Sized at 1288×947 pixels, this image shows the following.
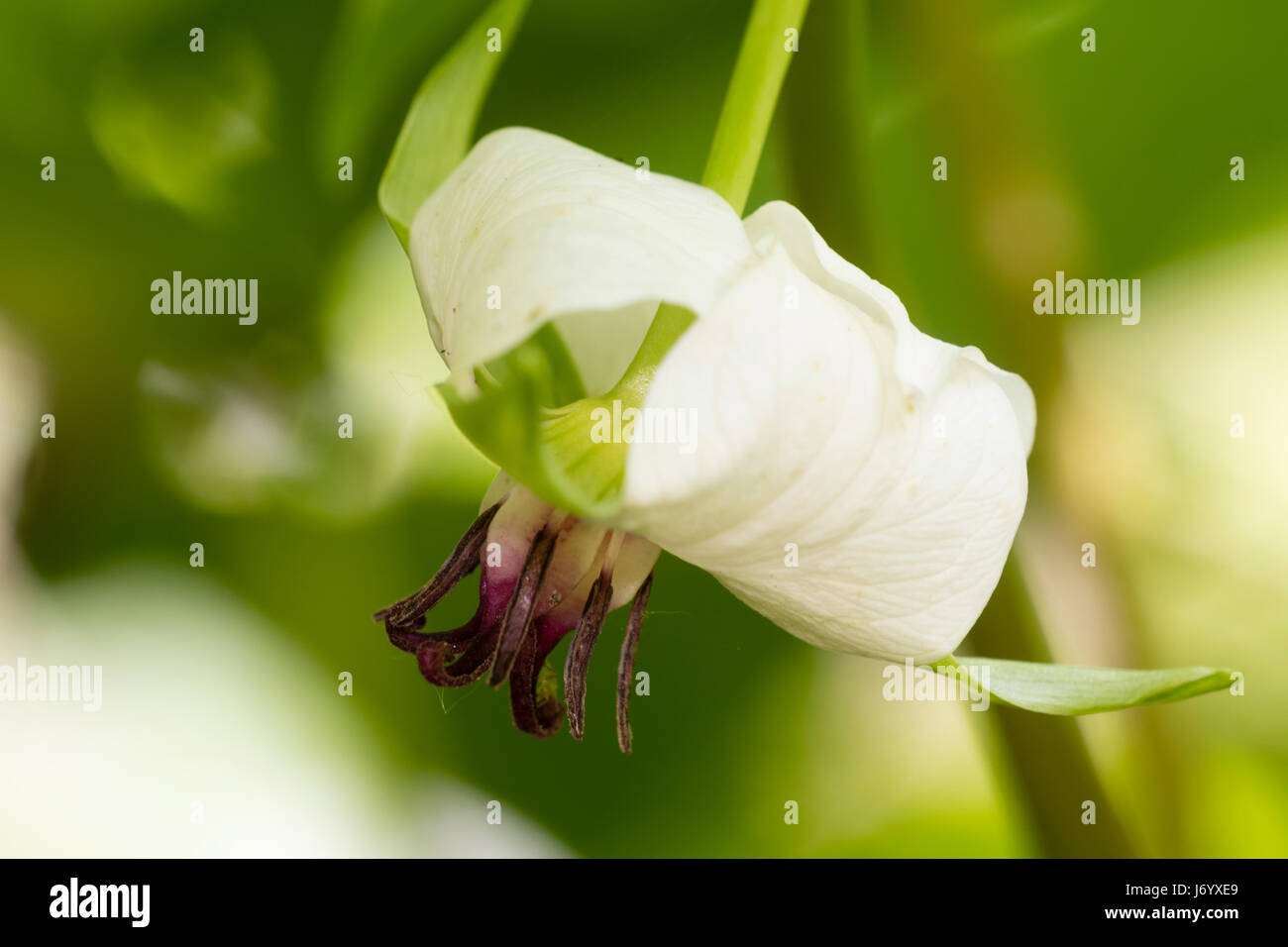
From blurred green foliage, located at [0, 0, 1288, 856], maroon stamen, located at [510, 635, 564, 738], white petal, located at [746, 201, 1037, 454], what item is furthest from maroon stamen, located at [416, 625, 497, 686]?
blurred green foliage, located at [0, 0, 1288, 856]

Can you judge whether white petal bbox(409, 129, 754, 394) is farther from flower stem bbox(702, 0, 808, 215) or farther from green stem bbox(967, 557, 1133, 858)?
green stem bbox(967, 557, 1133, 858)

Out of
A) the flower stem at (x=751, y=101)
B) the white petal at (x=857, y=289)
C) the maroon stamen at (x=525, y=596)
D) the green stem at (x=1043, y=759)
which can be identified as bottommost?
the green stem at (x=1043, y=759)

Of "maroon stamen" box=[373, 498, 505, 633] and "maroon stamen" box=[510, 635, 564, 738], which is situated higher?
"maroon stamen" box=[373, 498, 505, 633]

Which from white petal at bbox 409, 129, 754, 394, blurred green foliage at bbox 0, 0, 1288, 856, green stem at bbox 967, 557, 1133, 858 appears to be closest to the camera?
white petal at bbox 409, 129, 754, 394

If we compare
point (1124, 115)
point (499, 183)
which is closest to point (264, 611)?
point (499, 183)

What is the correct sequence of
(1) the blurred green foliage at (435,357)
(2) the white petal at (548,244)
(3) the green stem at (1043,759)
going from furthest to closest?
(1) the blurred green foliage at (435,357) → (3) the green stem at (1043,759) → (2) the white petal at (548,244)

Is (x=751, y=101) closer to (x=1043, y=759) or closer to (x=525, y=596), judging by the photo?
(x=525, y=596)

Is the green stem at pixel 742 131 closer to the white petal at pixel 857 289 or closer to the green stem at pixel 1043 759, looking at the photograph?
the white petal at pixel 857 289

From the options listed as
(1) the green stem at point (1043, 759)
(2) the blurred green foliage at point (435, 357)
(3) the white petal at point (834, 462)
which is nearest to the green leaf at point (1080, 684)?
(3) the white petal at point (834, 462)
